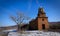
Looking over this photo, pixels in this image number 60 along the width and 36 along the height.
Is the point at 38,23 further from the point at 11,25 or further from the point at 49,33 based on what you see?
the point at 11,25

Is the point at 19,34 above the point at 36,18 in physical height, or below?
below

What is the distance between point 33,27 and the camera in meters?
10.4

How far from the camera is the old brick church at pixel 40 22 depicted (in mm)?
10242

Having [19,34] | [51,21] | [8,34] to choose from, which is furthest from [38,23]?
[8,34]

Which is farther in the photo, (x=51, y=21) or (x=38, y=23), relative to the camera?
(x=38, y=23)

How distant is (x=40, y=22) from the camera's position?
34.8 ft

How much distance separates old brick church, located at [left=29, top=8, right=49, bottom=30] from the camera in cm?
1024

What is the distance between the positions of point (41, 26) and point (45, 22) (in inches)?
20.0

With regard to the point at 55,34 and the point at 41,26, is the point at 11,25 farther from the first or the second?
the point at 55,34

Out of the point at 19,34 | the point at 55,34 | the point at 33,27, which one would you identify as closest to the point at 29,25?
the point at 33,27

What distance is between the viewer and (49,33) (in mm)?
9391

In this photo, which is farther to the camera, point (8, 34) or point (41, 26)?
point (41, 26)

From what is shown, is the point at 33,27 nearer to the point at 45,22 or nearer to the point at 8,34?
the point at 45,22

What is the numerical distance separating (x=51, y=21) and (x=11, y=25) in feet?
10.0
